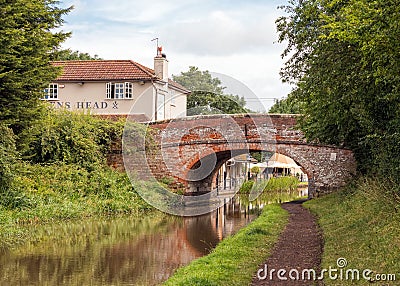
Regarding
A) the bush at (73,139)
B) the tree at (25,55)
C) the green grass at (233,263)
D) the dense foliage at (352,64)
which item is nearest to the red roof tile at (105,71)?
the bush at (73,139)

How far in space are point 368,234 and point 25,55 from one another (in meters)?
11.9

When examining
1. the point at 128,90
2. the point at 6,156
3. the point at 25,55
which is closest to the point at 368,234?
the point at 6,156

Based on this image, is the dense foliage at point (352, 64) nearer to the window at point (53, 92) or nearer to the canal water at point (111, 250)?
the canal water at point (111, 250)

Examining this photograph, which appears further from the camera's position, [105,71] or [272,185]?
[272,185]

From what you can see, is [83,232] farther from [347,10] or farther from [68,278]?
[347,10]

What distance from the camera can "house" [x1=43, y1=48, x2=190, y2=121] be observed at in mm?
28500

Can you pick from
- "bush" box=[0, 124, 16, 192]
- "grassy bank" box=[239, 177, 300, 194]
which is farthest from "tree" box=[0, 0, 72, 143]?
"grassy bank" box=[239, 177, 300, 194]

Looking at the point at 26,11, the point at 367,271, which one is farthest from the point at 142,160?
the point at 367,271

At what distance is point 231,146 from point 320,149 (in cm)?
361

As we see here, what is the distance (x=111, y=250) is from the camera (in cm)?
1284

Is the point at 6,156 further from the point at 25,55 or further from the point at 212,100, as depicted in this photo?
the point at 212,100

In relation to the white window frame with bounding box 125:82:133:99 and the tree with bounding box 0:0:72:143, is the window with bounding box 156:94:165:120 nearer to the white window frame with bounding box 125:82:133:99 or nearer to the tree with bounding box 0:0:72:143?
the white window frame with bounding box 125:82:133:99

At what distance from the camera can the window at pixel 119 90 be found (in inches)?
1133

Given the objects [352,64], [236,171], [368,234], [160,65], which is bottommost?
[236,171]
